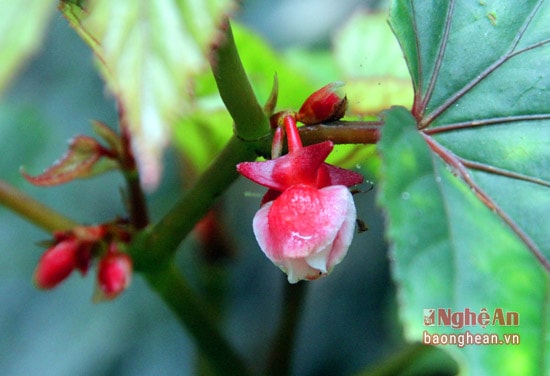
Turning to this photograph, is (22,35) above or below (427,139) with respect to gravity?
above

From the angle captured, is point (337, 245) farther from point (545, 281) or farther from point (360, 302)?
point (360, 302)

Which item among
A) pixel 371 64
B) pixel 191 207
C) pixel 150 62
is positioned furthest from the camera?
pixel 371 64

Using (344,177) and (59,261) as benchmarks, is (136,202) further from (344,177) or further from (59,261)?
(344,177)

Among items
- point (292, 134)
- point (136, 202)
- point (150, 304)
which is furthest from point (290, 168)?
point (150, 304)

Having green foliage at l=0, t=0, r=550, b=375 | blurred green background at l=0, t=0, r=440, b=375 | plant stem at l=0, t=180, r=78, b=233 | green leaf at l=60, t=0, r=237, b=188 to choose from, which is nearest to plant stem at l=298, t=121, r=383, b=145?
green foliage at l=0, t=0, r=550, b=375

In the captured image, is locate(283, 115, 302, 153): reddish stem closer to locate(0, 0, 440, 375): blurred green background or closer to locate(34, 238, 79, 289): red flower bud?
locate(34, 238, 79, 289): red flower bud

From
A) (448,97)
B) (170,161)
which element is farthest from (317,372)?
(448,97)
